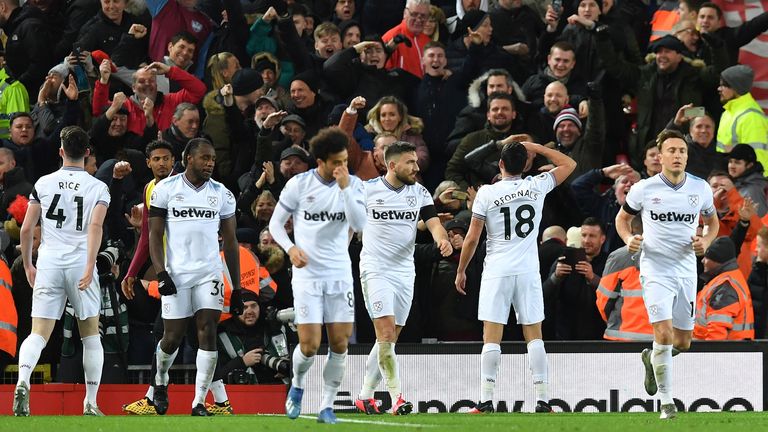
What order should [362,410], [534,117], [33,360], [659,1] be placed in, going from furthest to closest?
[659,1] < [534,117] < [362,410] < [33,360]

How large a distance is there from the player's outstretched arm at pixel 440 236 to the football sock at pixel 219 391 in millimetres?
2538

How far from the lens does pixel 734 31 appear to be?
19.8 metres

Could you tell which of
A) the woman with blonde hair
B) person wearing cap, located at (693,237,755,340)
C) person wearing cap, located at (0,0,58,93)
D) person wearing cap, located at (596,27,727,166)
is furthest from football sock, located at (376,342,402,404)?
person wearing cap, located at (0,0,58,93)

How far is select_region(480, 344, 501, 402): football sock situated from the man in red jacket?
6651mm

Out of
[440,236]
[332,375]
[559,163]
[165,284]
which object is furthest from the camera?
[559,163]

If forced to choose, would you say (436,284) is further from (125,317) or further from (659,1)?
(659,1)

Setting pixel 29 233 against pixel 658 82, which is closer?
pixel 29 233

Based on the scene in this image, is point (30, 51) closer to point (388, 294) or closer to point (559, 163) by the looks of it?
point (388, 294)

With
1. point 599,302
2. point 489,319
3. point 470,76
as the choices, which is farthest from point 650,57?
point 489,319

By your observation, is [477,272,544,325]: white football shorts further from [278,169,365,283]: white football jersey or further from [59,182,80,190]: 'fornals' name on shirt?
[59,182,80,190]: 'fornals' name on shirt

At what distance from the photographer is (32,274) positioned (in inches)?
552

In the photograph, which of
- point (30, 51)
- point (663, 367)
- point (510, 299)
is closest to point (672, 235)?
point (663, 367)

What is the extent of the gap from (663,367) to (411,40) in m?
8.09

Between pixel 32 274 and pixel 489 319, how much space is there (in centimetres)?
440
